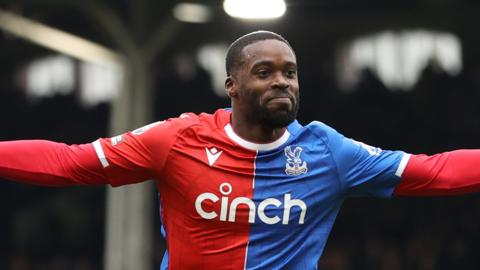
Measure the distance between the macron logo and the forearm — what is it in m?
0.48

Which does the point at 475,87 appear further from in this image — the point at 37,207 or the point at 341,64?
the point at 37,207

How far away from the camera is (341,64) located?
19.2 meters

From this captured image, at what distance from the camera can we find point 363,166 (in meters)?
5.09

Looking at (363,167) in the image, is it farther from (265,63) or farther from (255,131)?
(265,63)

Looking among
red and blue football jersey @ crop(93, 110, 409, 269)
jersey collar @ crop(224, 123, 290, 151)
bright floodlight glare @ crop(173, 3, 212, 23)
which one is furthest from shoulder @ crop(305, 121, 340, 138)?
bright floodlight glare @ crop(173, 3, 212, 23)

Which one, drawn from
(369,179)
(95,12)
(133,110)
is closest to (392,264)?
(133,110)

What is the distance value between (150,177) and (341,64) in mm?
14268

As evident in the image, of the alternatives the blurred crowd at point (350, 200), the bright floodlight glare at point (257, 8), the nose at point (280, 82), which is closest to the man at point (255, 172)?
the nose at point (280, 82)

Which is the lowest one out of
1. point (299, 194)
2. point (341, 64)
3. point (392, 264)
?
point (392, 264)

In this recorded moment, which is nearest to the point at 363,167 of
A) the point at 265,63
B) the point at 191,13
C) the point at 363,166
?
the point at 363,166

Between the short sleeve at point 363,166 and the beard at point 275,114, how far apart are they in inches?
11.0

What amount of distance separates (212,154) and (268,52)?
0.52 metres

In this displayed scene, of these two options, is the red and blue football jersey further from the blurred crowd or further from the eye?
the blurred crowd

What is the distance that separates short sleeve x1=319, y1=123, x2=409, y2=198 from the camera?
5.09 metres
